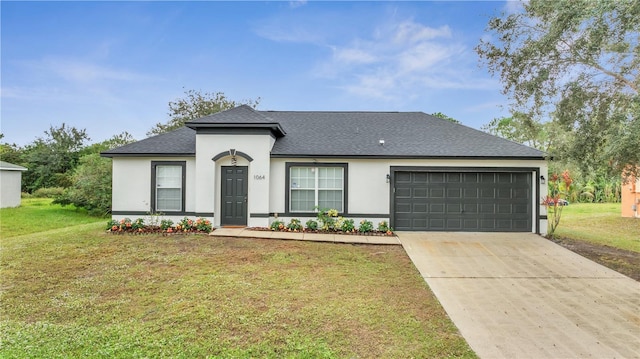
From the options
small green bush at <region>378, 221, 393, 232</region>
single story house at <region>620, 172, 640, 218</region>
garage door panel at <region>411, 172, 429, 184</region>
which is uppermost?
garage door panel at <region>411, 172, 429, 184</region>

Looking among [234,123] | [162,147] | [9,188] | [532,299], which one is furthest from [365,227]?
[9,188]

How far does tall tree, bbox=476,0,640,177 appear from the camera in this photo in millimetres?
6859

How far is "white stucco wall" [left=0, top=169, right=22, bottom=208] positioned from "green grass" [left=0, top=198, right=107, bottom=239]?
63 cm

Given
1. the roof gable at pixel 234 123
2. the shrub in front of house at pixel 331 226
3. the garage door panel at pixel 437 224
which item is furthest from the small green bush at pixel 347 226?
Result: the roof gable at pixel 234 123

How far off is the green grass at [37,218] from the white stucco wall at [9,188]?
2.07 feet

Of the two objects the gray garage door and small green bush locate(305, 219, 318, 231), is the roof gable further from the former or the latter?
the gray garage door

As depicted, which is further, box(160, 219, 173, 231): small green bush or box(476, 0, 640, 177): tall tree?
box(160, 219, 173, 231): small green bush

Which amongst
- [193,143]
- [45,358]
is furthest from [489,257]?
[193,143]

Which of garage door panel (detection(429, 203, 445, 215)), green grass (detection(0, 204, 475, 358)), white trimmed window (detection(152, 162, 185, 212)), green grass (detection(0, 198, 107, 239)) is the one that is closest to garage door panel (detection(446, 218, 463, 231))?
garage door panel (detection(429, 203, 445, 215))

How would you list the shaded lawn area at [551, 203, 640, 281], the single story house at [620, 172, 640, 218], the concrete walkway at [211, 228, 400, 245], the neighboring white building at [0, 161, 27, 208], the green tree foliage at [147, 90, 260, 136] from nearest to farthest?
the shaded lawn area at [551, 203, 640, 281] < the concrete walkway at [211, 228, 400, 245] < the single story house at [620, 172, 640, 218] < the neighboring white building at [0, 161, 27, 208] < the green tree foliage at [147, 90, 260, 136]

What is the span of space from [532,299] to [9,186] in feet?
93.3

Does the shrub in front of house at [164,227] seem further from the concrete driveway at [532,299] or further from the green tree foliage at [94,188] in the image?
the green tree foliage at [94,188]

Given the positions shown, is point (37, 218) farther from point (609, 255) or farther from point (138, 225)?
point (609, 255)

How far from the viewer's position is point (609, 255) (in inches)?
329
